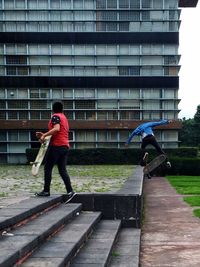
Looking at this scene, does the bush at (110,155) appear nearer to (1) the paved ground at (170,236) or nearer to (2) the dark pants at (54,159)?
(1) the paved ground at (170,236)

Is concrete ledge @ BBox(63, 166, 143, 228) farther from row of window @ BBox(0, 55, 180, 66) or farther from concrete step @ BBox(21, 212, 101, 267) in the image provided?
row of window @ BBox(0, 55, 180, 66)

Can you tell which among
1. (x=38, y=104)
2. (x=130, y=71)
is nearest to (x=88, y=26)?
(x=130, y=71)

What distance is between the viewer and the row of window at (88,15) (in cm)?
3525

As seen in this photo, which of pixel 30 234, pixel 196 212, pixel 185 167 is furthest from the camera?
pixel 185 167

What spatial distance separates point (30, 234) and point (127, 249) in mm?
1811

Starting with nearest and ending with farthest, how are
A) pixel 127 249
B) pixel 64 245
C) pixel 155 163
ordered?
pixel 64 245 < pixel 127 249 < pixel 155 163

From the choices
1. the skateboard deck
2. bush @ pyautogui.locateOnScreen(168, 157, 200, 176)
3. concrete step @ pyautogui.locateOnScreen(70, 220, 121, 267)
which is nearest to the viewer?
concrete step @ pyautogui.locateOnScreen(70, 220, 121, 267)

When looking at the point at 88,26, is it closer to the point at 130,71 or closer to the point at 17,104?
the point at 130,71

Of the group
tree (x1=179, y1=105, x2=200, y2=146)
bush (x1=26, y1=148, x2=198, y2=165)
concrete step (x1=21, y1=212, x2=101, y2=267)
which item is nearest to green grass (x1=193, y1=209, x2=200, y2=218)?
concrete step (x1=21, y1=212, x2=101, y2=267)

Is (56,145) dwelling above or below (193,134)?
above

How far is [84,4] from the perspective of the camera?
35.5 metres

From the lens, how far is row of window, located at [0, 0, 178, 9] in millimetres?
35188

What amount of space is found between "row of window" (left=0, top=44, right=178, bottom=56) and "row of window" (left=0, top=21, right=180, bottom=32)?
1241 mm

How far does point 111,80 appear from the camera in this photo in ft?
117
